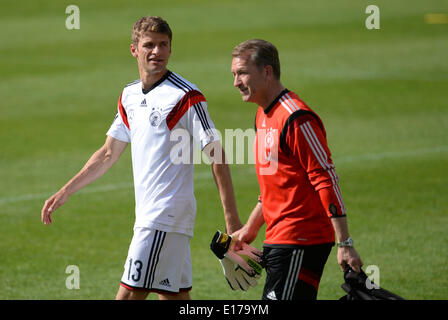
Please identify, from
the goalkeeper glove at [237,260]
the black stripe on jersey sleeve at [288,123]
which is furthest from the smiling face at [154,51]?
the goalkeeper glove at [237,260]

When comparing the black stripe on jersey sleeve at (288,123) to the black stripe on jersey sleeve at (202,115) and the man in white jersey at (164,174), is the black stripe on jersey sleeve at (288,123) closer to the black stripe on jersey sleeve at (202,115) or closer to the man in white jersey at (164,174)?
the man in white jersey at (164,174)

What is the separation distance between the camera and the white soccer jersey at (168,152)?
607cm

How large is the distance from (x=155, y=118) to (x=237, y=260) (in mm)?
1255

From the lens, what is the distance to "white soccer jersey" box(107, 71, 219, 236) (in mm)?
6074

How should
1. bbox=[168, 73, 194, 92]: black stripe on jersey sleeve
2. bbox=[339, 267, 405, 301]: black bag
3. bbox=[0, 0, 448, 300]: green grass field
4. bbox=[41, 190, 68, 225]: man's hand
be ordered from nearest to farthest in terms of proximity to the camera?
bbox=[339, 267, 405, 301]: black bag < bbox=[168, 73, 194, 92]: black stripe on jersey sleeve < bbox=[41, 190, 68, 225]: man's hand < bbox=[0, 0, 448, 300]: green grass field

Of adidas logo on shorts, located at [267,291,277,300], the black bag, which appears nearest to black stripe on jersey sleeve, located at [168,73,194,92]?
adidas logo on shorts, located at [267,291,277,300]

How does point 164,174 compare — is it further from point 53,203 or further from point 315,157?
point 315,157

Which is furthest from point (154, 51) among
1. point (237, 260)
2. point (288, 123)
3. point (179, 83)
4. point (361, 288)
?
point (361, 288)

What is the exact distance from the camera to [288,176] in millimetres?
5586

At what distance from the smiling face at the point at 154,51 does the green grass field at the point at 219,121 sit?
3099mm

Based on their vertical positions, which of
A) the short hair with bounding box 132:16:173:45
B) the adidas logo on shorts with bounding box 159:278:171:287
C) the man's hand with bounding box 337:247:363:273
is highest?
the short hair with bounding box 132:16:173:45

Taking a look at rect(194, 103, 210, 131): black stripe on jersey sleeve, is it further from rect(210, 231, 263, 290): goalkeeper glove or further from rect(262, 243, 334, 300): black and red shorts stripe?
rect(262, 243, 334, 300): black and red shorts stripe

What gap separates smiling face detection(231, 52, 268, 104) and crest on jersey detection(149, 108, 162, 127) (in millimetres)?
722

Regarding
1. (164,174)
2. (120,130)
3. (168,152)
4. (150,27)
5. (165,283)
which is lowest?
(165,283)
